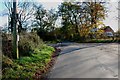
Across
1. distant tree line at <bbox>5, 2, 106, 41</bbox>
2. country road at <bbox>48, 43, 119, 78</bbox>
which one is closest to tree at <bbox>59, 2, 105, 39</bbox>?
distant tree line at <bbox>5, 2, 106, 41</bbox>

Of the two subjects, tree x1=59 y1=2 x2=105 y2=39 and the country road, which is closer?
the country road

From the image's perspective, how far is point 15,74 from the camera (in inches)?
429

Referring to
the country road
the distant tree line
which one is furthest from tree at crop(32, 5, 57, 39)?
the country road

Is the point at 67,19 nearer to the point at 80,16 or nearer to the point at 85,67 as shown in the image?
the point at 80,16

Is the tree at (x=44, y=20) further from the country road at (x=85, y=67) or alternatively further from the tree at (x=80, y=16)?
the country road at (x=85, y=67)

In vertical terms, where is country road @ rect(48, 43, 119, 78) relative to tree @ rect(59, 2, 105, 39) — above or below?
below

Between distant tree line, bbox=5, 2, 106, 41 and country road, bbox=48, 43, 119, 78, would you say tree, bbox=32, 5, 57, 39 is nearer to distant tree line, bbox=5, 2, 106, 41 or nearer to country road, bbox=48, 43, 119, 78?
distant tree line, bbox=5, 2, 106, 41

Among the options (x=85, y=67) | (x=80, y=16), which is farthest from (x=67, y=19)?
(x=85, y=67)

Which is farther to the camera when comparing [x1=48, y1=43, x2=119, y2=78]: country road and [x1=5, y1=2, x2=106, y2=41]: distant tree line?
[x1=5, y1=2, x2=106, y2=41]: distant tree line

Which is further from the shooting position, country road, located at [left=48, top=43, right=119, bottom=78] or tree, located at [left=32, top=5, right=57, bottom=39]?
tree, located at [left=32, top=5, right=57, bottom=39]

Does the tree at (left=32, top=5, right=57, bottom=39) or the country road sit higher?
the tree at (left=32, top=5, right=57, bottom=39)

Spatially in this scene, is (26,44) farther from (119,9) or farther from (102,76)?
(119,9)

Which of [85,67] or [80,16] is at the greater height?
[80,16]

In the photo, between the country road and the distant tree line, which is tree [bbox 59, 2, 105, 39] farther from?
the country road
